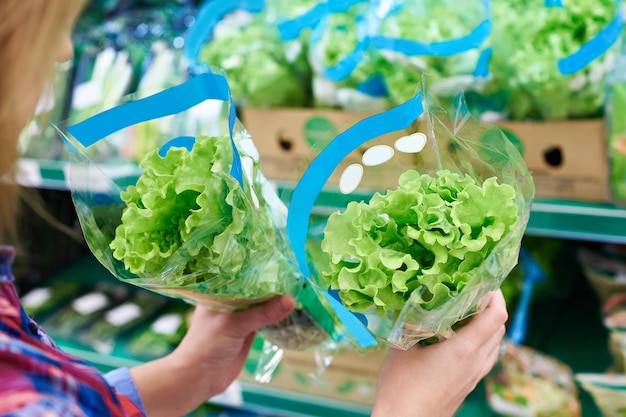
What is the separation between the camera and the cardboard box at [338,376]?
1.41 metres

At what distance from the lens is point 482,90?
1158 mm

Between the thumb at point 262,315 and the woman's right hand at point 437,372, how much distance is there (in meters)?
0.17

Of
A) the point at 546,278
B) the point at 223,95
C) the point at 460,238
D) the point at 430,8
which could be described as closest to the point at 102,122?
the point at 223,95

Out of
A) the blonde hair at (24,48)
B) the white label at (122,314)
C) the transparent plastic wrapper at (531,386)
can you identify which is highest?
the blonde hair at (24,48)

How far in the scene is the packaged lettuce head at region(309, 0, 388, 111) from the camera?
1.20 metres

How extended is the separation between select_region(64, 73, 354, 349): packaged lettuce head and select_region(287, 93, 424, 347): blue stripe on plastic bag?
50 millimetres

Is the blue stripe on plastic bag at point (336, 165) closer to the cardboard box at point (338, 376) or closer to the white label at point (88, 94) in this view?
the cardboard box at point (338, 376)

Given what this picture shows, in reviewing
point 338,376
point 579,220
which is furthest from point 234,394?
point 579,220

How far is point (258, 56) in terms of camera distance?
4.38 ft

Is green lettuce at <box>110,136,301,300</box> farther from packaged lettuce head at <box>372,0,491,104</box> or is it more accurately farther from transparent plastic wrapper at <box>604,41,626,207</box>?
transparent plastic wrapper at <box>604,41,626,207</box>

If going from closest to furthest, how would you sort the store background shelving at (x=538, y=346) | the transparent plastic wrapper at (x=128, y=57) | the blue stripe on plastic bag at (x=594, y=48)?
→ the blue stripe on plastic bag at (x=594, y=48)
the store background shelving at (x=538, y=346)
the transparent plastic wrapper at (x=128, y=57)

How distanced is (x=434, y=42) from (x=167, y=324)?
1035 mm

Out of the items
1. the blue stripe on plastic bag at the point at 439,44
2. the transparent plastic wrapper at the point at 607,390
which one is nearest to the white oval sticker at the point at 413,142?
the blue stripe on plastic bag at the point at 439,44

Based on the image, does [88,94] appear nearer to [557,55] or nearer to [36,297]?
[36,297]
